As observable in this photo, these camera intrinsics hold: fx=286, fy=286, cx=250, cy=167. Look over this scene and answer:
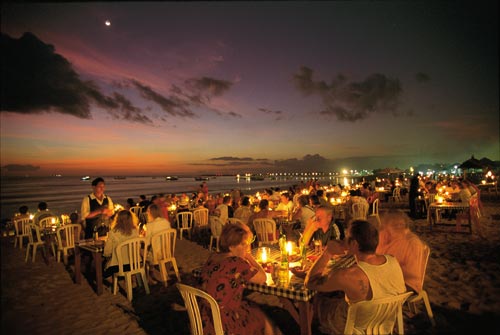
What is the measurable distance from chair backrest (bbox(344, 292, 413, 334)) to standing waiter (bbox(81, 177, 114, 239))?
17.2 feet

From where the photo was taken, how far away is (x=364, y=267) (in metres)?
2.30

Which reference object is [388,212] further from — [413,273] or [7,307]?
[7,307]

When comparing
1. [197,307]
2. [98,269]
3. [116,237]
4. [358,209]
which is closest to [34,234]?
[98,269]

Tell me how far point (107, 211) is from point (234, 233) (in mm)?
4427

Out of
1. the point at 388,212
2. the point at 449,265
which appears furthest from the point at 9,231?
the point at 449,265

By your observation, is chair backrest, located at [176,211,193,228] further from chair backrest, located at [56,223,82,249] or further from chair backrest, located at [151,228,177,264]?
chair backrest, located at [151,228,177,264]

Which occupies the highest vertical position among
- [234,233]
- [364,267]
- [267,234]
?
[234,233]

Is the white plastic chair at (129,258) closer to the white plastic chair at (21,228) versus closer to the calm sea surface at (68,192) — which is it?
the white plastic chair at (21,228)

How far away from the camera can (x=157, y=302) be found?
4.79m

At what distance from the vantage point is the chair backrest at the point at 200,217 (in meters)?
9.85

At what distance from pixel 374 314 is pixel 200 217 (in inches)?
321

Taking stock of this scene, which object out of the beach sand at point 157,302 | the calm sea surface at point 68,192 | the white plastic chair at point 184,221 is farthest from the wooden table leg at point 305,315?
the calm sea surface at point 68,192

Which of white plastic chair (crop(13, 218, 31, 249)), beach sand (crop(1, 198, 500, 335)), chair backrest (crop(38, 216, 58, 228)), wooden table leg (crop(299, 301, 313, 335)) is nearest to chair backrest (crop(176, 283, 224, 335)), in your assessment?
wooden table leg (crop(299, 301, 313, 335))

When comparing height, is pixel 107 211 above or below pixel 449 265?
above
